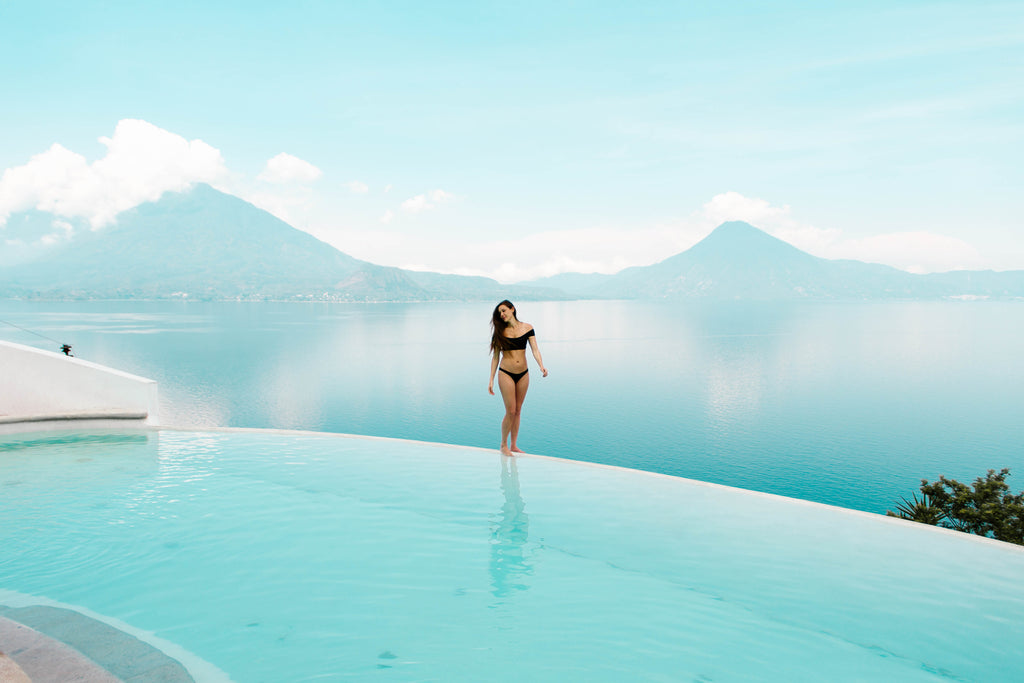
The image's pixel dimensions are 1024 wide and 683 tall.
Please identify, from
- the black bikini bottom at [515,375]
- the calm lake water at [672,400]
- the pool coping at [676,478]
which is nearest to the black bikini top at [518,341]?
the black bikini bottom at [515,375]

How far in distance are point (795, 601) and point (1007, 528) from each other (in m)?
11.3

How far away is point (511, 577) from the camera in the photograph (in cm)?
506

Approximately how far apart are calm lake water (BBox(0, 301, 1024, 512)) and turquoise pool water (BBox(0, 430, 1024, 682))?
18957 millimetres

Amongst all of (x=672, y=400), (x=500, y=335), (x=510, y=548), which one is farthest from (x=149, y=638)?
(x=672, y=400)

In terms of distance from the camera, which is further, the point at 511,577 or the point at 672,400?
the point at 672,400

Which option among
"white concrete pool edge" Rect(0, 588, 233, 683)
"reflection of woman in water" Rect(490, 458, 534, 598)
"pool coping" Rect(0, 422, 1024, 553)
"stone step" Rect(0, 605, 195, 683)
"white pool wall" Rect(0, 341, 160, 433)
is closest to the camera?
"stone step" Rect(0, 605, 195, 683)

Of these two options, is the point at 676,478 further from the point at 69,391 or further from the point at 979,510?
the point at 69,391

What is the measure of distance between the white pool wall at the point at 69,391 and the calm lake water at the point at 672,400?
685 inches

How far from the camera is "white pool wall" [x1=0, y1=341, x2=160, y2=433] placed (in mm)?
11336

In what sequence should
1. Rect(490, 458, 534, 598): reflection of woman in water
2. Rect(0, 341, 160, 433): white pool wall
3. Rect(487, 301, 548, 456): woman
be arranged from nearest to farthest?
1. Rect(490, 458, 534, 598): reflection of woman in water
2. Rect(487, 301, 548, 456): woman
3. Rect(0, 341, 160, 433): white pool wall

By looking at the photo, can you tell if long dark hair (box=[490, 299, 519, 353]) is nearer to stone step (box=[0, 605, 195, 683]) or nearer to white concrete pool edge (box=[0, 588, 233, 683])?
white concrete pool edge (box=[0, 588, 233, 683])

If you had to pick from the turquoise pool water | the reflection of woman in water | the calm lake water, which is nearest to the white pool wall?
the turquoise pool water

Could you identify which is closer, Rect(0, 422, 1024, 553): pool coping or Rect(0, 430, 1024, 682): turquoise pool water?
Rect(0, 430, 1024, 682): turquoise pool water

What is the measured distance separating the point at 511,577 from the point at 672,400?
36734mm
